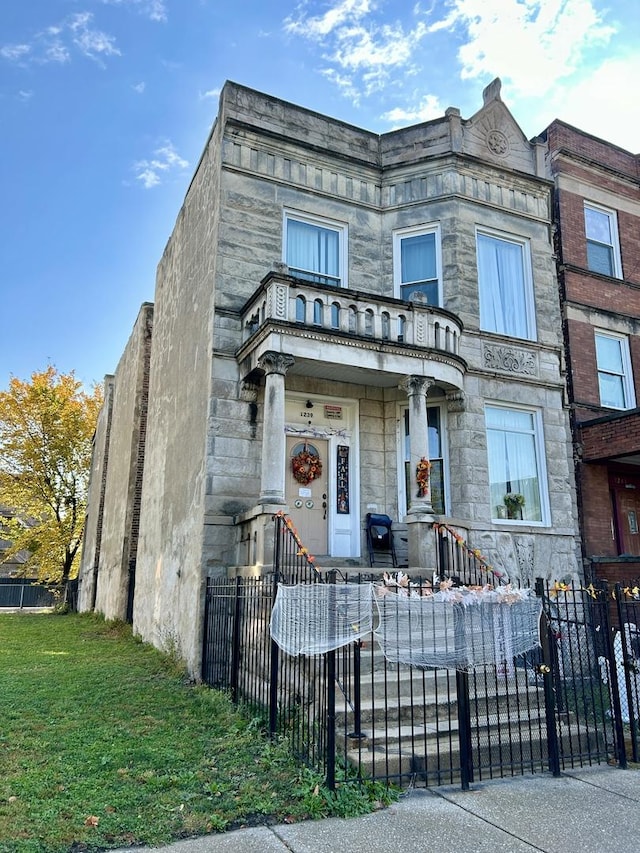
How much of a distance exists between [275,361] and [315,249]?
12.1ft

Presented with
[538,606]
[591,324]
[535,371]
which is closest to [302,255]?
[535,371]

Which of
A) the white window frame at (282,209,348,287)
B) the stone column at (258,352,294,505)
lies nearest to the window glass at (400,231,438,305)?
the white window frame at (282,209,348,287)

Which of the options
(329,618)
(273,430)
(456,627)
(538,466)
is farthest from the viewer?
(538,466)

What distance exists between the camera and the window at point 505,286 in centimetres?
1313

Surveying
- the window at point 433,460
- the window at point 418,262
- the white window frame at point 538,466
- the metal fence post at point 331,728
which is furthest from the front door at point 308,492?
the metal fence post at point 331,728

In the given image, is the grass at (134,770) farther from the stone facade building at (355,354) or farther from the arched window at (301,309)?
the arched window at (301,309)

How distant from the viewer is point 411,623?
609 cm

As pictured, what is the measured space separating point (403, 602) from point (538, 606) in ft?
5.32

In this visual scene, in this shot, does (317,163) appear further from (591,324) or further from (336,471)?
(591,324)

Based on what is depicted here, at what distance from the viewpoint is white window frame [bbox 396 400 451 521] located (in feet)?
38.7

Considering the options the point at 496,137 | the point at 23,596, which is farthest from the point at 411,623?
the point at 23,596

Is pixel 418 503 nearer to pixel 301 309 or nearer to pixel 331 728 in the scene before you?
pixel 301 309

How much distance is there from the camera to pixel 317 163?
1275 cm

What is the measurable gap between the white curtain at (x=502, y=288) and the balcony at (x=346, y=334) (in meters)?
1.93
